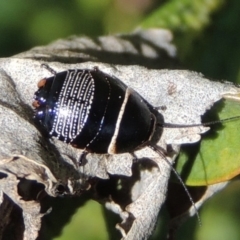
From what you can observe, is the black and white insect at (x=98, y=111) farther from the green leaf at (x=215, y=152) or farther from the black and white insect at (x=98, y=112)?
the green leaf at (x=215, y=152)

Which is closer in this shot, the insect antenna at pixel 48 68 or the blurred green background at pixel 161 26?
the insect antenna at pixel 48 68

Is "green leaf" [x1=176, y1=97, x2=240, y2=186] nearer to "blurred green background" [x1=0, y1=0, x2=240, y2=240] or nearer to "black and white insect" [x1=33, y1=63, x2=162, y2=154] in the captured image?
"black and white insect" [x1=33, y1=63, x2=162, y2=154]

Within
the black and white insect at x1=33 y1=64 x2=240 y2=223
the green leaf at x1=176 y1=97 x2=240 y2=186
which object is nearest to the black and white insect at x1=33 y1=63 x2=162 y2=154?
the black and white insect at x1=33 y1=64 x2=240 y2=223

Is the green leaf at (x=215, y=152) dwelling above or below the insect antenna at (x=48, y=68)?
below

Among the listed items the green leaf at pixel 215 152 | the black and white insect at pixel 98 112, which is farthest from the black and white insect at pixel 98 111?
the green leaf at pixel 215 152

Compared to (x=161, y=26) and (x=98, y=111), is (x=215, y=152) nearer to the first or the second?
(x=98, y=111)

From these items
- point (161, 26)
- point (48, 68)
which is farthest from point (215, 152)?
point (161, 26)

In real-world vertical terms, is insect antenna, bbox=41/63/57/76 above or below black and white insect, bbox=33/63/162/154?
above
